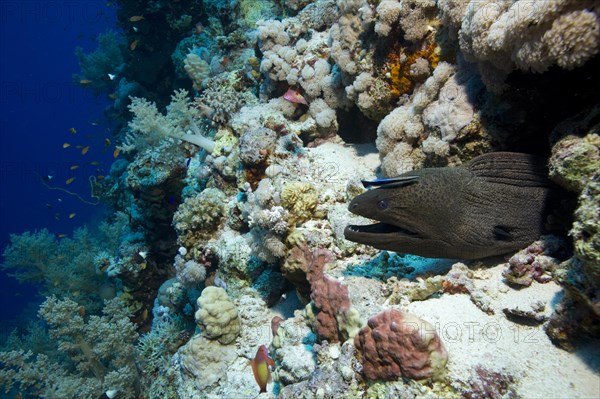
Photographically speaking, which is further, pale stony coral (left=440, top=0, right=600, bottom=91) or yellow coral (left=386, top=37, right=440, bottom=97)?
yellow coral (left=386, top=37, right=440, bottom=97)

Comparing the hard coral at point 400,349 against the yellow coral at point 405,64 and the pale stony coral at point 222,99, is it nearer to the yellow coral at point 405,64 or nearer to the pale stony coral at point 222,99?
the yellow coral at point 405,64

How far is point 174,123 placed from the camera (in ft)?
22.8

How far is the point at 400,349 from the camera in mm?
2250

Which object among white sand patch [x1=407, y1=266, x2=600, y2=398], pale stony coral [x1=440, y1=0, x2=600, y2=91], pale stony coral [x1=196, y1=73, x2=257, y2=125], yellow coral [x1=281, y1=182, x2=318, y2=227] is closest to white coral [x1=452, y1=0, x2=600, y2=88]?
pale stony coral [x1=440, y1=0, x2=600, y2=91]

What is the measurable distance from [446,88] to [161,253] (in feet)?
24.4

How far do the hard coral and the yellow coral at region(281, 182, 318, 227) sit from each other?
1.96 meters

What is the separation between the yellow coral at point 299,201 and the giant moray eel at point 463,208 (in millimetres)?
1261

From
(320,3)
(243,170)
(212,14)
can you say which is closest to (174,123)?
(243,170)

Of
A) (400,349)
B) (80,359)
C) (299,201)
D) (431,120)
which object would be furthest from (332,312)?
(80,359)

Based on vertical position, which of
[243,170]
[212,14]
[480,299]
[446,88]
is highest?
[212,14]

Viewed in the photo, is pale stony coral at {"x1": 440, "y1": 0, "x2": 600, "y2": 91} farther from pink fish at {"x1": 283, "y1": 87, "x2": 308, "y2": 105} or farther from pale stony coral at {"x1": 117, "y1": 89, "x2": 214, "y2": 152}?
pale stony coral at {"x1": 117, "y1": 89, "x2": 214, "y2": 152}

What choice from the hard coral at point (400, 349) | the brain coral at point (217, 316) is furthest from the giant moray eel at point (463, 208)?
the brain coral at point (217, 316)

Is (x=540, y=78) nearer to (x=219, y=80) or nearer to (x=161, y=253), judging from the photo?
(x=219, y=80)

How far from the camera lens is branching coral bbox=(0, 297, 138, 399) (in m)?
6.67
